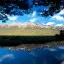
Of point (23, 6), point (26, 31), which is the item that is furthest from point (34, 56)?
point (23, 6)

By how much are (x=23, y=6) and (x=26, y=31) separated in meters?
0.38

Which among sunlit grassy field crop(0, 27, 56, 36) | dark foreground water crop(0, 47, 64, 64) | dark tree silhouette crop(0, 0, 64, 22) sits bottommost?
dark foreground water crop(0, 47, 64, 64)

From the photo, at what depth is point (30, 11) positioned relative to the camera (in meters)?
3.04

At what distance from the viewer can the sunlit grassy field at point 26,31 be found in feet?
9.92

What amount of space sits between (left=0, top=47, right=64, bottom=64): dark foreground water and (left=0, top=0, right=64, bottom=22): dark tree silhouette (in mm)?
515

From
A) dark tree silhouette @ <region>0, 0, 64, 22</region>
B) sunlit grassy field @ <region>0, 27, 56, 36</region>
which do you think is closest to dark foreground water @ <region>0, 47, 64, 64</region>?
sunlit grassy field @ <region>0, 27, 56, 36</region>

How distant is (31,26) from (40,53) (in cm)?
41

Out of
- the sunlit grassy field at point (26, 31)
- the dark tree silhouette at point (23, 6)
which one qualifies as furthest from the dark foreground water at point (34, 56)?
the dark tree silhouette at point (23, 6)

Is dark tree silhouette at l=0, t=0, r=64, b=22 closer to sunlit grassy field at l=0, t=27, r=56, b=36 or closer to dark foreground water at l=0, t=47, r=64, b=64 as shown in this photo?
sunlit grassy field at l=0, t=27, r=56, b=36

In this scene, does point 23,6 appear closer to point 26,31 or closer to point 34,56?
point 26,31

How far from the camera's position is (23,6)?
10.2 feet

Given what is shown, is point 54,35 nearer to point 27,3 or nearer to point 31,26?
point 31,26

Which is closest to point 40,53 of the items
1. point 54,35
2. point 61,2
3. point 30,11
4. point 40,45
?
point 40,45

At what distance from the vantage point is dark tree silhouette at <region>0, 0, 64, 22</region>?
9.87 ft
